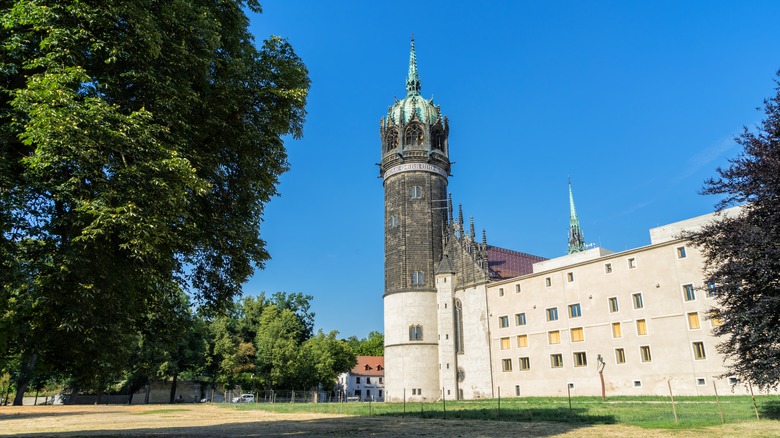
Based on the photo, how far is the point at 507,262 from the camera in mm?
64750

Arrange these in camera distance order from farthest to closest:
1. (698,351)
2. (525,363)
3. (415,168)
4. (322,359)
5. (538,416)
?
(322,359) < (415,168) < (525,363) < (698,351) < (538,416)

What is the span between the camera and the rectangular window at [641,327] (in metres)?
40.7

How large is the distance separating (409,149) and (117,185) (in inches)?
1987

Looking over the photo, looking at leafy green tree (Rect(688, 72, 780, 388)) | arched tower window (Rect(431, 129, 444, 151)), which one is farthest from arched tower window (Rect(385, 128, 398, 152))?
leafy green tree (Rect(688, 72, 780, 388))

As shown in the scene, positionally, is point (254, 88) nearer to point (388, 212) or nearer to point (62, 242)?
point (62, 242)

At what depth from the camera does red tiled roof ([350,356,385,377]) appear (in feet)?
338

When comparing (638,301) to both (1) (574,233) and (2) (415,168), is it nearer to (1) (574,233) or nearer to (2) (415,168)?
(2) (415,168)

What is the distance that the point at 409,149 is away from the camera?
6066 cm

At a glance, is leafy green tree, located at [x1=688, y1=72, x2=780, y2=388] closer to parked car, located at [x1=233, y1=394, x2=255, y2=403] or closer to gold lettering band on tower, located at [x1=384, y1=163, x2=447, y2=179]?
gold lettering band on tower, located at [x1=384, y1=163, x2=447, y2=179]

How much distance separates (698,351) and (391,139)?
38403mm

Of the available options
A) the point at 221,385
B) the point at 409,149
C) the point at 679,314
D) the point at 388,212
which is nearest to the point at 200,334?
the point at 221,385

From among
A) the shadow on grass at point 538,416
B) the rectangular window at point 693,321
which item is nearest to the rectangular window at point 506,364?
the rectangular window at point 693,321

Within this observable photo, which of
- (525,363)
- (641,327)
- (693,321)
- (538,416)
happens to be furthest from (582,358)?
(538,416)

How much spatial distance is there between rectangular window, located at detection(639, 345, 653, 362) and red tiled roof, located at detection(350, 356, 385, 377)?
69.3 meters
